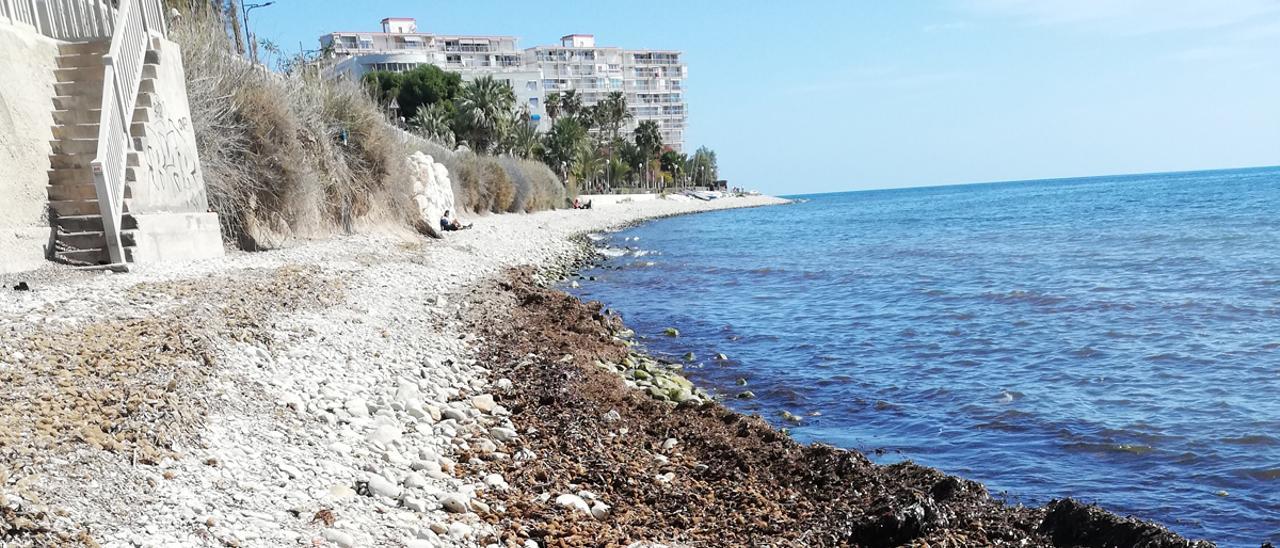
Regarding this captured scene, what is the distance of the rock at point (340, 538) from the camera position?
4973 millimetres

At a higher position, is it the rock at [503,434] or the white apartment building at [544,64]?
the white apartment building at [544,64]

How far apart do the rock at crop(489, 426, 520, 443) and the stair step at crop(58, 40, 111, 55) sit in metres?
9.35

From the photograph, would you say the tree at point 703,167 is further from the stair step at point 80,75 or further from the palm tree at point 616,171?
the stair step at point 80,75

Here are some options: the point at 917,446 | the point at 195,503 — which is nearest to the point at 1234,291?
the point at 917,446

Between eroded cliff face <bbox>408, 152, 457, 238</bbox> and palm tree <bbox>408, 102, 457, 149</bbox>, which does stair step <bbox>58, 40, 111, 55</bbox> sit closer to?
eroded cliff face <bbox>408, 152, 457, 238</bbox>

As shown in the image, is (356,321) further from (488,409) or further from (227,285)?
(488,409)

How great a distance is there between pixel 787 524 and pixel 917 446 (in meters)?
3.20

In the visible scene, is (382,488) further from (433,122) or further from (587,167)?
(587,167)

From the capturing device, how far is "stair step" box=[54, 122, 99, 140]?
12.2 metres

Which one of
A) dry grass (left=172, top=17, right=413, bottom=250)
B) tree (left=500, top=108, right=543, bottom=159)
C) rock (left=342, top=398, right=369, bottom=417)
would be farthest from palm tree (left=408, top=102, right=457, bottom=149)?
rock (left=342, top=398, right=369, bottom=417)

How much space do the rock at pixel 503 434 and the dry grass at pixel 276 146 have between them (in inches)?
409

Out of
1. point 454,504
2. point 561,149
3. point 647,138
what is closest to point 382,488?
point 454,504

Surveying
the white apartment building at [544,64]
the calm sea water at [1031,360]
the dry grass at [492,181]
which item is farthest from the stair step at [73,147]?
the white apartment building at [544,64]

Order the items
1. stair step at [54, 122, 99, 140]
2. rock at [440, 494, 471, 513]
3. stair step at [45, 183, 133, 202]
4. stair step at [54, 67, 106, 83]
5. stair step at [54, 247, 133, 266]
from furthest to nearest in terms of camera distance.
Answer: stair step at [54, 67, 106, 83] → stair step at [54, 122, 99, 140] → stair step at [45, 183, 133, 202] → stair step at [54, 247, 133, 266] → rock at [440, 494, 471, 513]
